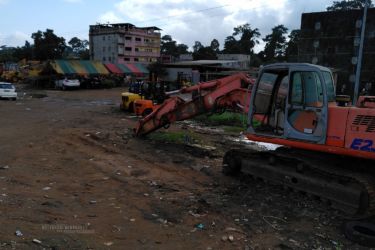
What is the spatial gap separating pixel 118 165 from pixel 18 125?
8.78m

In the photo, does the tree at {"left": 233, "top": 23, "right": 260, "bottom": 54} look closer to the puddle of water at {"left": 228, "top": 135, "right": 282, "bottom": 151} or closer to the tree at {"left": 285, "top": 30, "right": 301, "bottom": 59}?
the tree at {"left": 285, "top": 30, "right": 301, "bottom": 59}

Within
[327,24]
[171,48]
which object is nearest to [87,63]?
[327,24]

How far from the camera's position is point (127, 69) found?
196 ft

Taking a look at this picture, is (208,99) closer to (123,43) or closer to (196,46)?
(123,43)

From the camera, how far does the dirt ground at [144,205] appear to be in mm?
6074

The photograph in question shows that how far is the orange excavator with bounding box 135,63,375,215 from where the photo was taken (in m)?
6.87

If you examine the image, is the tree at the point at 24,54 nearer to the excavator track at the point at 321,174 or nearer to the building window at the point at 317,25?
the building window at the point at 317,25

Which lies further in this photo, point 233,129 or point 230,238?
point 233,129

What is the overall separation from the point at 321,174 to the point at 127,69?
177 feet

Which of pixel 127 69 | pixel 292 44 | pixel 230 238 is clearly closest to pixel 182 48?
pixel 292 44

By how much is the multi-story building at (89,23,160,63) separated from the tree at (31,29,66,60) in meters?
13.8

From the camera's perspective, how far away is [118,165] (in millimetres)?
10688

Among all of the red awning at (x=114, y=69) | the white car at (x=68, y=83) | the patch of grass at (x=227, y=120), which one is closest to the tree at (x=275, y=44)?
the red awning at (x=114, y=69)

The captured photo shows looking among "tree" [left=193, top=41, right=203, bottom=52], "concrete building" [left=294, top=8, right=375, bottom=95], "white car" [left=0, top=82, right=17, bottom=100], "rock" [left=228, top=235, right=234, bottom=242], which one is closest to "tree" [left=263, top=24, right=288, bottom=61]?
"tree" [left=193, top=41, right=203, bottom=52]
